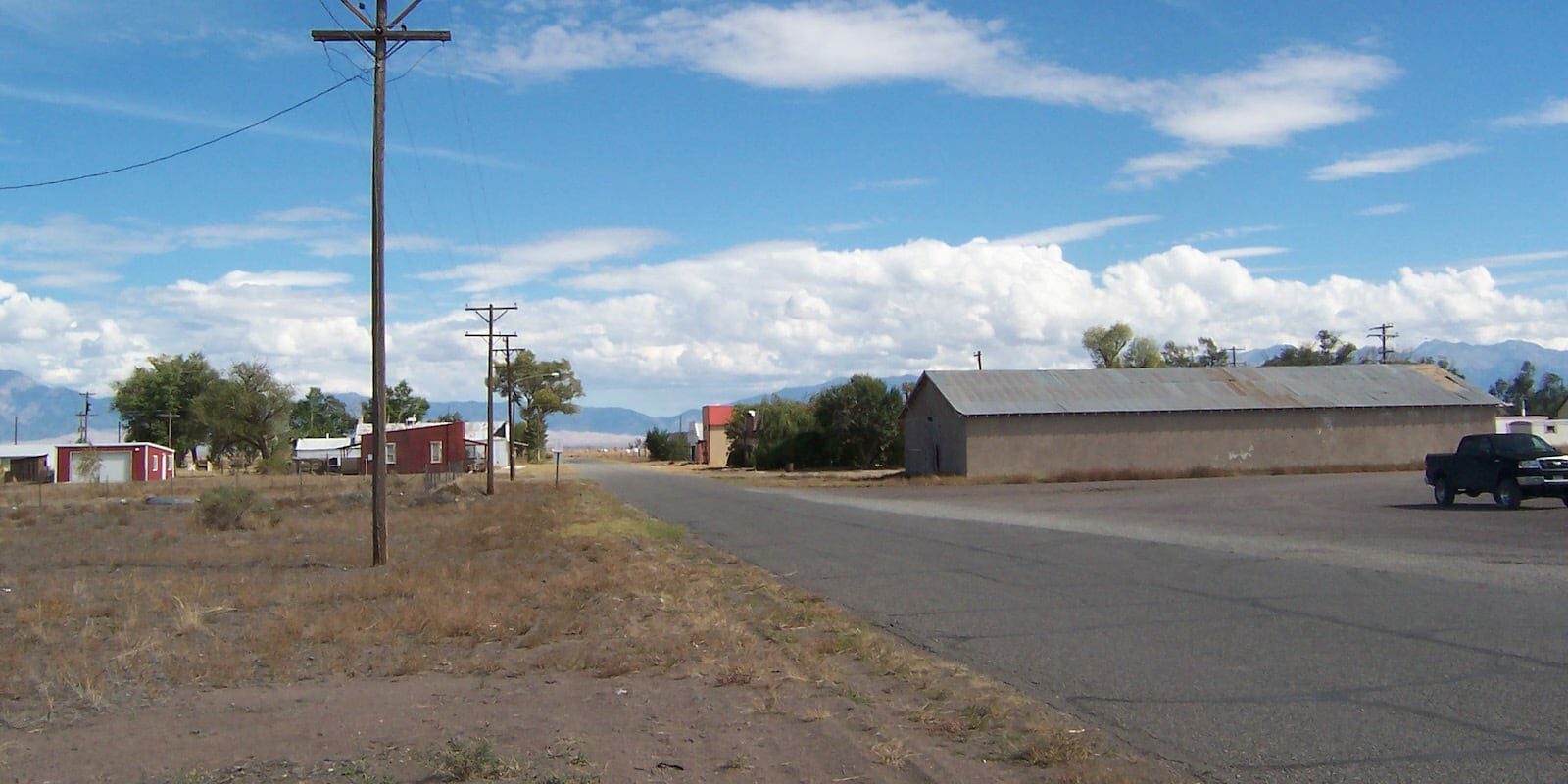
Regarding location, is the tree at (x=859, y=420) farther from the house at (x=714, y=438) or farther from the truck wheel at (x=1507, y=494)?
the truck wheel at (x=1507, y=494)

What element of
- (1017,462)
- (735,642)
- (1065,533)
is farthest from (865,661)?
(1017,462)

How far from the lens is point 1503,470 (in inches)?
1120

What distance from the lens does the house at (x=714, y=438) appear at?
128m

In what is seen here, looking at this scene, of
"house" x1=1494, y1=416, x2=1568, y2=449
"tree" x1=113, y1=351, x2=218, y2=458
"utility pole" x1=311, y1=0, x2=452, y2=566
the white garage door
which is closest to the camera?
"utility pole" x1=311, y1=0, x2=452, y2=566

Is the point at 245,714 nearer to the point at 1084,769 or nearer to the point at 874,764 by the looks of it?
the point at 874,764

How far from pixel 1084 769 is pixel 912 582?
388 inches

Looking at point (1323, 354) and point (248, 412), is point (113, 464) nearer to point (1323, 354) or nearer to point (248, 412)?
point (248, 412)

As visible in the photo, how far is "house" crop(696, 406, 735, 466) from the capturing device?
128 meters

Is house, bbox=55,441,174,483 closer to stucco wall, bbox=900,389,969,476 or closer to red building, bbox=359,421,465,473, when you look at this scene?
red building, bbox=359,421,465,473

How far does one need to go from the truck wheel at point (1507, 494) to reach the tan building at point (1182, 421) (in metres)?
28.1

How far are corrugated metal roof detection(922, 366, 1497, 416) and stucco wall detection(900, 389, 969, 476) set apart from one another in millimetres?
1025

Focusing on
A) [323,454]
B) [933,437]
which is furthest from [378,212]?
[323,454]

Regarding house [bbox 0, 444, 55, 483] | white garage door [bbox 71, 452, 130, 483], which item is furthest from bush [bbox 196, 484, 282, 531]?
house [bbox 0, 444, 55, 483]

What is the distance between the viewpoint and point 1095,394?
199 feet
